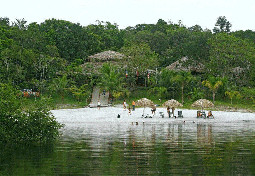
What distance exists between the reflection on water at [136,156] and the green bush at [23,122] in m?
1.19

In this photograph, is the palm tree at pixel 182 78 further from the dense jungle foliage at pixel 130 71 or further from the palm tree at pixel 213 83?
the palm tree at pixel 213 83

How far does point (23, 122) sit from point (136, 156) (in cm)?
738

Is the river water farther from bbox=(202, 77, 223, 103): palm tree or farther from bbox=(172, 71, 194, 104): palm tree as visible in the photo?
bbox=(172, 71, 194, 104): palm tree

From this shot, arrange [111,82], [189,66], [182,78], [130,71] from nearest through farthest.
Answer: [111,82] < [182,78] < [130,71] < [189,66]

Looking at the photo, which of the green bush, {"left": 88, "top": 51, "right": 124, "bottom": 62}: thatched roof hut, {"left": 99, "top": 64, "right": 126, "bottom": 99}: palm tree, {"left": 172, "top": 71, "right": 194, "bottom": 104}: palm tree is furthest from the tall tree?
the green bush

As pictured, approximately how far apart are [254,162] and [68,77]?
48862mm

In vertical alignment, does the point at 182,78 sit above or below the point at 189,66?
below

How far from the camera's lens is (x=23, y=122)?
2425 cm

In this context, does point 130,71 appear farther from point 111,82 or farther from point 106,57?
point 111,82

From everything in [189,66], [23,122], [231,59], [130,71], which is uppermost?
[231,59]

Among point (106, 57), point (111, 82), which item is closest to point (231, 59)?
point (111, 82)

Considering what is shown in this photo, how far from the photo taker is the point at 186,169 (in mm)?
16094

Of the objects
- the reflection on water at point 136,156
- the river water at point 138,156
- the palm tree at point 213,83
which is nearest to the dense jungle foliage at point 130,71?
the palm tree at point 213,83

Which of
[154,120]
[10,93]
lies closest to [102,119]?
[154,120]
